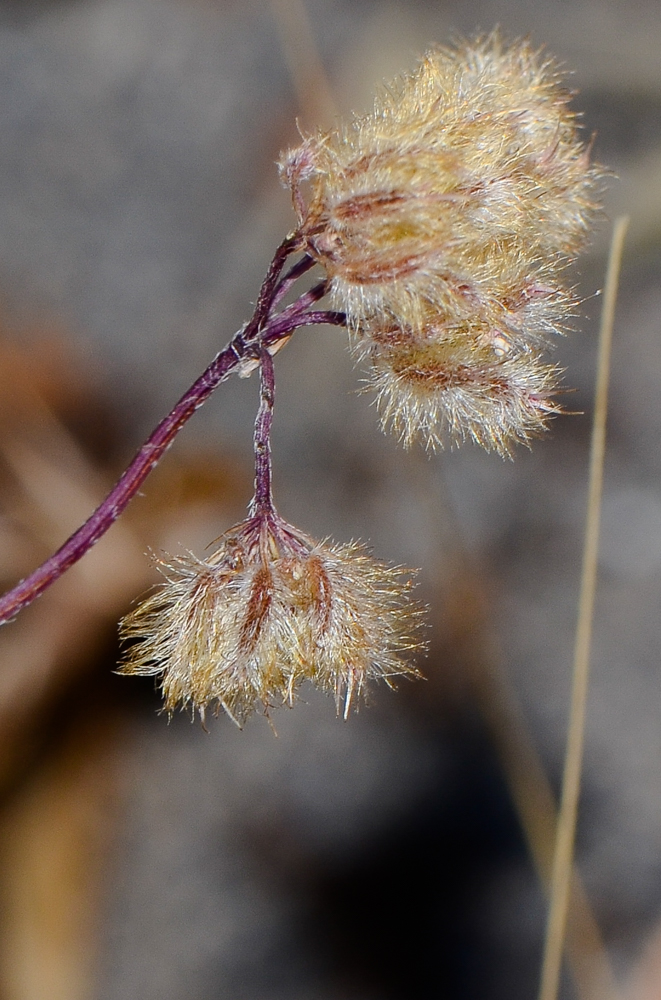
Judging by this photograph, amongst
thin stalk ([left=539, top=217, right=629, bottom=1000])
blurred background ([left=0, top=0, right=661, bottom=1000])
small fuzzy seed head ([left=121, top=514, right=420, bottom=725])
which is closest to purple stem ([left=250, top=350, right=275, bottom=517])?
small fuzzy seed head ([left=121, top=514, right=420, bottom=725])

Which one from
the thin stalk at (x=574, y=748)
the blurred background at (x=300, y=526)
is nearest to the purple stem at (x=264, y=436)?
the thin stalk at (x=574, y=748)

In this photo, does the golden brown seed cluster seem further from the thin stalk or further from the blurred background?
the blurred background

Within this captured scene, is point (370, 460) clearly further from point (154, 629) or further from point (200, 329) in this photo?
point (154, 629)

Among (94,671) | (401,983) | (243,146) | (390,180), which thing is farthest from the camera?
(243,146)

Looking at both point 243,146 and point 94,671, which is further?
point 243,146

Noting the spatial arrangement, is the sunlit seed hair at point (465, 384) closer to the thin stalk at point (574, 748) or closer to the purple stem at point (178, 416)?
the purple stem at point (178, 416)

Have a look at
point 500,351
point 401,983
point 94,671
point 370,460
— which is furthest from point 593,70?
point 401,983
